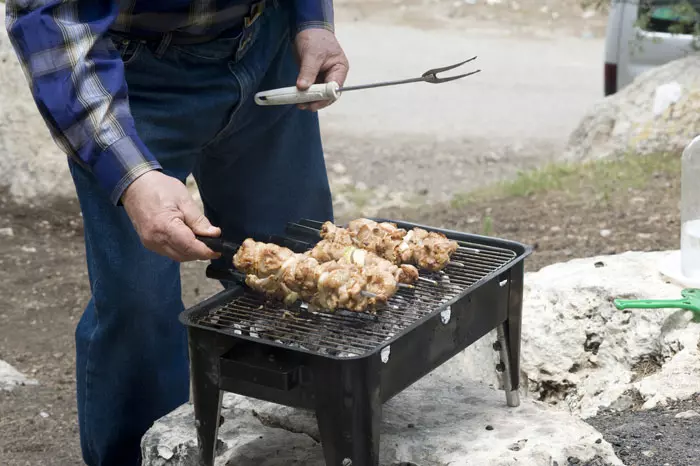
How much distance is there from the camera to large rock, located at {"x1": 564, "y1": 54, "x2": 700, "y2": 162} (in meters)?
7.50

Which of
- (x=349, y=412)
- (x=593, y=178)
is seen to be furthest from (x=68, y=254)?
(x=349, y=412)

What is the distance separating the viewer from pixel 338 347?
2.71 m

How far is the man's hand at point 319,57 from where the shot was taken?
11.5 ft

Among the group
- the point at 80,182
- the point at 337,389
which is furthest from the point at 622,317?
the point at 80,182

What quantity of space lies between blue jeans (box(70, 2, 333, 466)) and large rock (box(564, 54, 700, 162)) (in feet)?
14.5

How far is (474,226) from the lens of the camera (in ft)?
22.7

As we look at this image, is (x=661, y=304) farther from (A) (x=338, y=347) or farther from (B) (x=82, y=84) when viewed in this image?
(B) (x=82, y=84)

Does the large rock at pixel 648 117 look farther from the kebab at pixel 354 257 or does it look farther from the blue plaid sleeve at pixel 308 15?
the kebab at pixel 354 257

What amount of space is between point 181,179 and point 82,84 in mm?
546

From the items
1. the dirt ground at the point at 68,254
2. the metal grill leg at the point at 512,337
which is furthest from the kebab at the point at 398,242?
the dirt ground at the point at 68,254

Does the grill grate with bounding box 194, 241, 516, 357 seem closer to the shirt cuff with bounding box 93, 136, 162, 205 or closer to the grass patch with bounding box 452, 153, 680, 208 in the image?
the shirt cuff with bounding box 93, 136, 162, 205

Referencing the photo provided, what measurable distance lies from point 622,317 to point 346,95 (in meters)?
9.24

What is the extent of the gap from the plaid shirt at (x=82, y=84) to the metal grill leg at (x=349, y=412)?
0.76 metres

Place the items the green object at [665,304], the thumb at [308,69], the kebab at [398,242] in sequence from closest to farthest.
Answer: the kebab at [398,242]
the thumb at [308,69]
the green object at [665,304]
